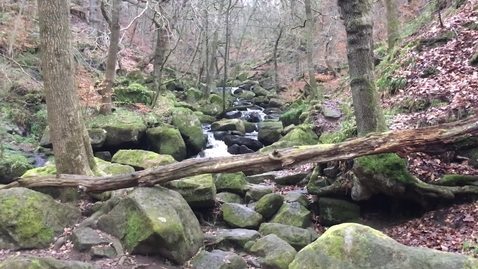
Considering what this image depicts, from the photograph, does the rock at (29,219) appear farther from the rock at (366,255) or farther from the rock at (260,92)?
the rock at (260,92)

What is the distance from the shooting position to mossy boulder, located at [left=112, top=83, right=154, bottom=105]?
1819 centimetres

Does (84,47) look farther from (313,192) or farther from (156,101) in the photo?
(313,192)

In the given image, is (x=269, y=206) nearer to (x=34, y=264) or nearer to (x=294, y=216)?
(x=294, y=216)

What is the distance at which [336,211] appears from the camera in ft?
28.3

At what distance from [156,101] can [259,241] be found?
1447 centimetres

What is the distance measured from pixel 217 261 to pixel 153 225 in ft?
3.77

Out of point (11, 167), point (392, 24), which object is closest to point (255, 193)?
point (11, 167)

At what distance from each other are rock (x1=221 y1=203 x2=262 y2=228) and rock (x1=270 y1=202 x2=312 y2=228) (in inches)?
17.1

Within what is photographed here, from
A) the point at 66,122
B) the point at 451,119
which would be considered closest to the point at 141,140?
the point at 66,122

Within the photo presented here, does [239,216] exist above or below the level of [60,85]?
below

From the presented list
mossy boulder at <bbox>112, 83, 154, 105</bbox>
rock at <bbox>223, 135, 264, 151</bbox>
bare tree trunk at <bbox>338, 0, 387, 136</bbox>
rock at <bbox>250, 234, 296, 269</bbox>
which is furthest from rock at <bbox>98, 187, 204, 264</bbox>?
mossy boulder at <bbox>112, 83, 154, 105</bbox>

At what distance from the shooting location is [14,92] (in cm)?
1534

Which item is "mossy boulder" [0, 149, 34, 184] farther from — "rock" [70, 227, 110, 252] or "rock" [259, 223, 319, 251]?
"rock" [259, 223, 319, 251]

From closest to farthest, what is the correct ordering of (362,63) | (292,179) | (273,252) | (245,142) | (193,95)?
(273,252)
(362,63)
(292,179)
(245,142)
(193,95)
